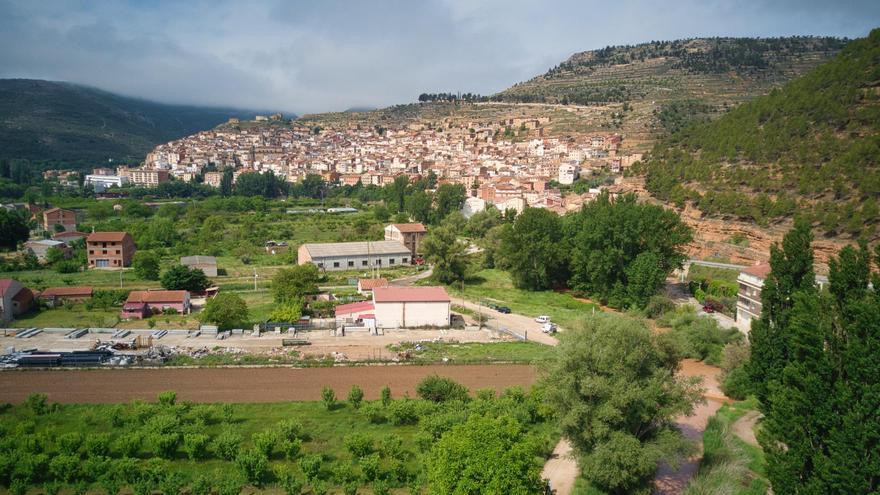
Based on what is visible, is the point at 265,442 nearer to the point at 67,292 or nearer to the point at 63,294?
the point at 63,294

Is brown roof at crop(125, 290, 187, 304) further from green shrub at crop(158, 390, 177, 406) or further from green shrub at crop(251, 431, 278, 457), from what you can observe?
green shrub at crop(251, 431, 278, 457)

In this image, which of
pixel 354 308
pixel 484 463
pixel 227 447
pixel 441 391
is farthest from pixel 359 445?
pixel 354 308

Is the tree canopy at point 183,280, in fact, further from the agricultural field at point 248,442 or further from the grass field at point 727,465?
the grass field at point 727,465

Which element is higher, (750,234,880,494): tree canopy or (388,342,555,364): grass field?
(750,234,880,494): tree canopy

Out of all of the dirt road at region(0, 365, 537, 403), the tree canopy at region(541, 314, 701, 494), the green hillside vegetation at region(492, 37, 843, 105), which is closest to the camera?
the tree canopy at region(541, 314, 701, 494)

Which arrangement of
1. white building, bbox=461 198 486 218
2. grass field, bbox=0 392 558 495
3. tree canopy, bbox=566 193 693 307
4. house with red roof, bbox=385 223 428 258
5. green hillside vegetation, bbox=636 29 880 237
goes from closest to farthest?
grass field, bbox=0 392 558 495 → tree canopy, bbox=566 193 693 307 → green hillside vegetation, bbox=636 29 880 237 → house with red roof, bbox=385 223 428 258 → white building, bbox=461 198 486 218

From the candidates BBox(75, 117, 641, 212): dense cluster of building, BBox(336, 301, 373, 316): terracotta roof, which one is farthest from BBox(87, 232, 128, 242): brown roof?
BBox(75, 117, 641, 212): dense cluster of building

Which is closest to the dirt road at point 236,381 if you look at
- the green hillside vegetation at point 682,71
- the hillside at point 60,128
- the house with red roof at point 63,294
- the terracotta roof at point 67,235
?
the house with red roof at point 63,294
